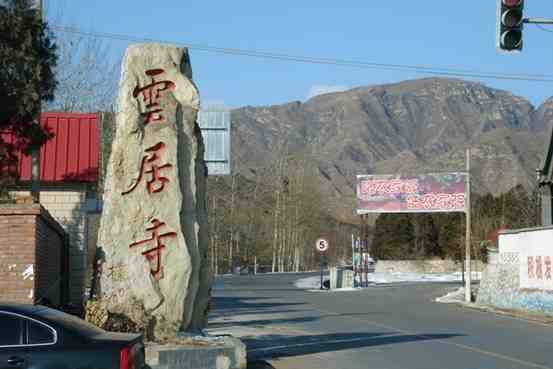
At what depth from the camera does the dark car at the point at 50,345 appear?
9.38m

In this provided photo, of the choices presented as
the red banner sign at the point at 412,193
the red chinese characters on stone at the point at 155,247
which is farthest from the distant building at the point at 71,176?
the red banner sign at the point at 412,193

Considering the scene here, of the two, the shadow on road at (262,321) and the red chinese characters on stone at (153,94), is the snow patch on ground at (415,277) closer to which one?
the shadow on road at (262,321)

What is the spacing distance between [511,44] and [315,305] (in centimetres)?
2161

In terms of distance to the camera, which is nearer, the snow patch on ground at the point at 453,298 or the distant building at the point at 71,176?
the distant building at the point at 71,176

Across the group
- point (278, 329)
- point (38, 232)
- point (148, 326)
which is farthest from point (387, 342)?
point (38, 232)

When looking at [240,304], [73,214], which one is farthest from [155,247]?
[240,304]

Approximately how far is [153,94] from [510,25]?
610 centimetres

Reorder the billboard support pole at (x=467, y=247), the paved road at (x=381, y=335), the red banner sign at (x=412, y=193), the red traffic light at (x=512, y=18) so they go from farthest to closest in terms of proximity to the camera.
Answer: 1. the red banner sign at (x=412, y=193)
2. the billboard support pole at (x=467, y=247)
3. the paved road at (x=381, y=335)
4. the red traffic light at (x=512, y=18)

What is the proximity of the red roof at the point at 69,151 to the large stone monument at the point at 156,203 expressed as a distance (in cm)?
1015

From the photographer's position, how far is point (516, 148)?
7603 inches

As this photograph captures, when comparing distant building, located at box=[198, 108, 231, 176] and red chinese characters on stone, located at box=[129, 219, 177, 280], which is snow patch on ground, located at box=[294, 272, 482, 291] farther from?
red chinese characters on stone, located at box=[129, 219, 177, 280]

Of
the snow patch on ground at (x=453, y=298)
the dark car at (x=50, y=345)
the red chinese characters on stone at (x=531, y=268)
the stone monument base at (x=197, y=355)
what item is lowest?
the snow patch on ground at (x=453, y=298)

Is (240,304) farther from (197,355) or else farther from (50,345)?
(50,345)

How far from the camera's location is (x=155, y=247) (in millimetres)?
14914
